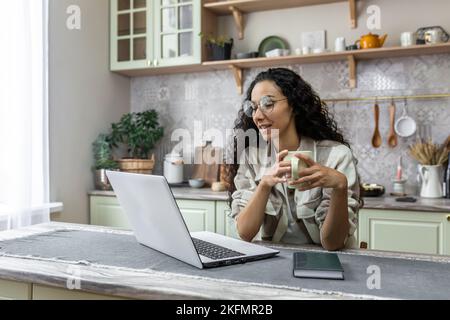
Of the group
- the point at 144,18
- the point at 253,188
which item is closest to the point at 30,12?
the point at 144,18

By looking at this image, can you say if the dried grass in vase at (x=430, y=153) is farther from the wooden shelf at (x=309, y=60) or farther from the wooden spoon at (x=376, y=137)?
the wooden shelf at (x=309, y=60)

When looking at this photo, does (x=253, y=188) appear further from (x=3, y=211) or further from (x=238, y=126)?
(x=3, y=211)

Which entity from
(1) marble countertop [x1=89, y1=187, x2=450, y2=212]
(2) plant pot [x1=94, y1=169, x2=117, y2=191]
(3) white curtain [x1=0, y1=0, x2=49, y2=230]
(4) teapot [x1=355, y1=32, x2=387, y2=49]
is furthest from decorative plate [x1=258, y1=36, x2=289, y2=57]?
(3) white curtain [x1=0, y1=0, x2=49, y2=230]

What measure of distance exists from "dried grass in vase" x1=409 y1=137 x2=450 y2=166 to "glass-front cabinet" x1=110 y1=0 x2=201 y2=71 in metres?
1.58

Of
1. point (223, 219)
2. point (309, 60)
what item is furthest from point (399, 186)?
point (223, 219)

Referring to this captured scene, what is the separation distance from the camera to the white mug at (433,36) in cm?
273

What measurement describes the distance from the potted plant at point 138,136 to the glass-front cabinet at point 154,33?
387 millimetres

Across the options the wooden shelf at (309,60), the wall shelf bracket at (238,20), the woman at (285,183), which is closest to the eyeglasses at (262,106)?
the woman at (285,183)

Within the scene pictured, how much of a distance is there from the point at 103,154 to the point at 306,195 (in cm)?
206

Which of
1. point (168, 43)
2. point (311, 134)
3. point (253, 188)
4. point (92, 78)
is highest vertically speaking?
point (168, 43)

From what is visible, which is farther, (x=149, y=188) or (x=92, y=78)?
(x=92, y=78)

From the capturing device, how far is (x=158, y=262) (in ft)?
3.79

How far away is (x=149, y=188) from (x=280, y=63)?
2.30 metres

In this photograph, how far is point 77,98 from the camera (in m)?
3.16
